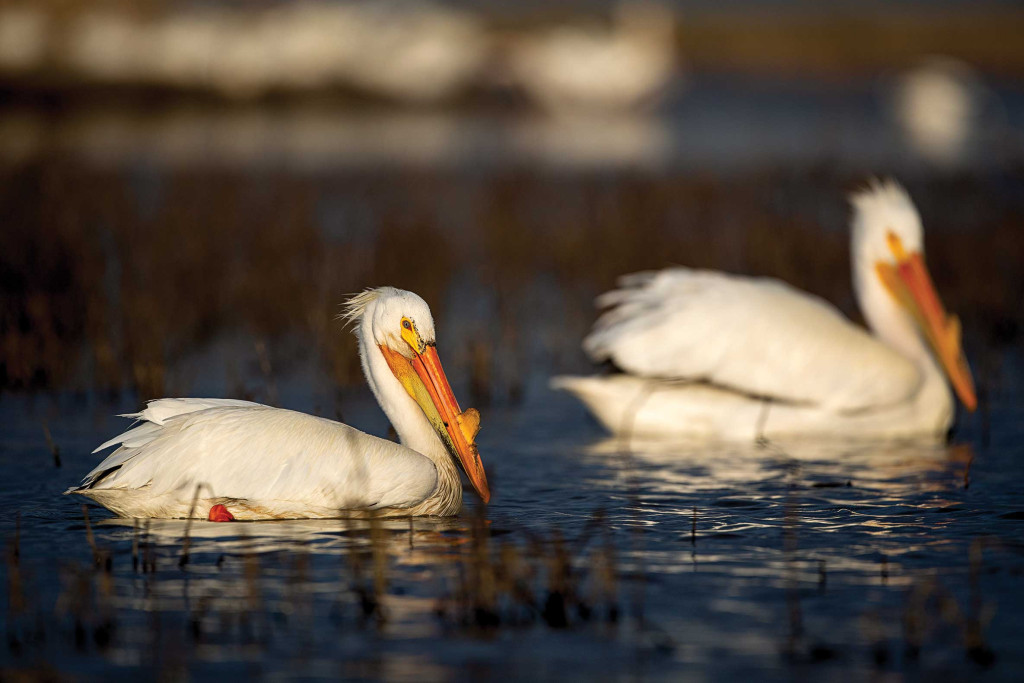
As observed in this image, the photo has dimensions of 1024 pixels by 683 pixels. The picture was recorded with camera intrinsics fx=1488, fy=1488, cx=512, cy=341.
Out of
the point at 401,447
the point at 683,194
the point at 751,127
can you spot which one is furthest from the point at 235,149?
the point at 401,447

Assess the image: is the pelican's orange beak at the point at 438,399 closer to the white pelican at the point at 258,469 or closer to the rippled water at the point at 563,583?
the white pelican at the point at 258,469

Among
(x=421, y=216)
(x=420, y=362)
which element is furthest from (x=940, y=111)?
(x=420, y=362)

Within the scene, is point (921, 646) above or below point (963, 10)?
below

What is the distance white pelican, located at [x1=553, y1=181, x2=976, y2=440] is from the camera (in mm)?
7070

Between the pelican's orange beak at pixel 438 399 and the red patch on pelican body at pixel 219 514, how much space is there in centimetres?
85

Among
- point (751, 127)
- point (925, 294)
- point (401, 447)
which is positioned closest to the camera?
point (401, 447)

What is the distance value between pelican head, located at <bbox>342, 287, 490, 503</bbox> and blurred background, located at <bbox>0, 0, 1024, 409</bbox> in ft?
2.76

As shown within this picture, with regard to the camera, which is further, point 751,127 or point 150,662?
point 751,127

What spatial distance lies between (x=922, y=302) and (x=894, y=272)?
0.22 meters

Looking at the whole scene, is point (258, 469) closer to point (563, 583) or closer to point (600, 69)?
point (563, 583)

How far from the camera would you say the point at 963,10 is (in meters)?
61.9

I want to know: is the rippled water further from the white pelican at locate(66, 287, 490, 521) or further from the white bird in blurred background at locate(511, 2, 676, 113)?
the white bird in blurred background at locate(511, 2, 676, 113)

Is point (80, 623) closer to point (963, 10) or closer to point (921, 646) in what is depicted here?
point (921, 646)

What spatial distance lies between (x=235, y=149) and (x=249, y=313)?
12176mm
